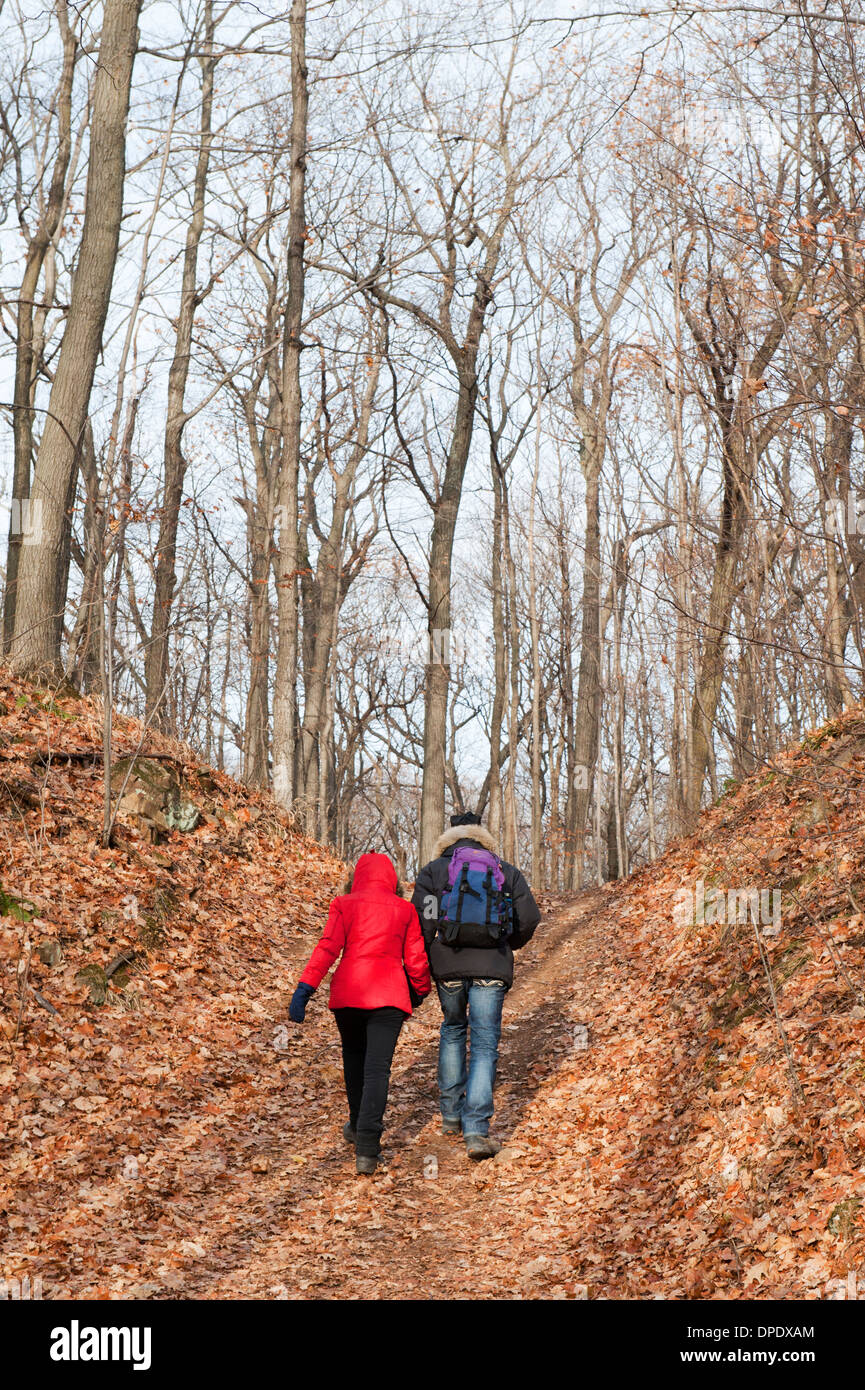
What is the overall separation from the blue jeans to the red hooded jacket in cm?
33

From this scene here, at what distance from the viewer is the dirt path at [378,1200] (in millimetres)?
4930

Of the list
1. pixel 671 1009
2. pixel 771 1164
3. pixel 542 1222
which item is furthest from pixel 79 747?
pixel 771 1164

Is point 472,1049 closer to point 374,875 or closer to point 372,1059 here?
point 372,1059

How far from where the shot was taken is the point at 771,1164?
4.92m

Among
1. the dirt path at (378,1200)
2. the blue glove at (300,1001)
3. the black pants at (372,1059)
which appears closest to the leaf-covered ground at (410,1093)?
the dirt path at (378,1200)

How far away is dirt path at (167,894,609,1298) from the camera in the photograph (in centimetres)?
493

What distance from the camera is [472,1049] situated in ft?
22.1

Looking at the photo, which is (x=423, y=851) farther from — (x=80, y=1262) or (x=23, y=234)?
(x=23, y=234)

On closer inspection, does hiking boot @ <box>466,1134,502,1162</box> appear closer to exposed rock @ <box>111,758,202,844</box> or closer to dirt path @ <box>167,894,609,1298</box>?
dirt path @ <box>167,894,609,1298</box>

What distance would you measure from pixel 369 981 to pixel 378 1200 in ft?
3.85

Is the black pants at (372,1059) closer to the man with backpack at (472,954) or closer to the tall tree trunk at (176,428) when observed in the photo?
the man with backpack at (472,954)

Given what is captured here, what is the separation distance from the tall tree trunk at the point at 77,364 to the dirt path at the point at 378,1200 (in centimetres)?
534

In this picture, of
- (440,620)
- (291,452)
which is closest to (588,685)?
(440,620)
